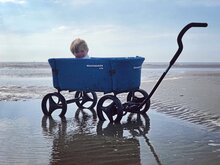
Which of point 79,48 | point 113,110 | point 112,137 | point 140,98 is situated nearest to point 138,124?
point 113,110

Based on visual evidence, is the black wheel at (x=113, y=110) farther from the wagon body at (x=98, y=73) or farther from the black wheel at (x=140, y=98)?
the black wheel at (x=140, y=98)

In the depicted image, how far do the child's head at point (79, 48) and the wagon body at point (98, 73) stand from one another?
0.55 m

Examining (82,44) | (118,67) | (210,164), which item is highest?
(82,44)

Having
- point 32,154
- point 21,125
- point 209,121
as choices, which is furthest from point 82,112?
point 32,154

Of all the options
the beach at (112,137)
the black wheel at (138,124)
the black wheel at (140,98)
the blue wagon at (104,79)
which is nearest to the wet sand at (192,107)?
the beach at (112,137)

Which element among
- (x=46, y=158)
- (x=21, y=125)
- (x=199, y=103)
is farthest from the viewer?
(x=199, y=103)

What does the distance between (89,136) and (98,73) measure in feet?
5.80

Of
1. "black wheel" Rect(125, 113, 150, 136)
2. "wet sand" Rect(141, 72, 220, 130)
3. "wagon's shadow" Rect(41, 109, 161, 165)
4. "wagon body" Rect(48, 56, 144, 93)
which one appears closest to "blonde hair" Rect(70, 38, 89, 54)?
"wagon body" Rect(48, 56, 144, 93)

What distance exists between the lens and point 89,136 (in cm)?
659

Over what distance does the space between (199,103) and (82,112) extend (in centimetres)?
312

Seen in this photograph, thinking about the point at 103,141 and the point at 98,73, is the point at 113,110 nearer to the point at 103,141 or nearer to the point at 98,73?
the point at 98,73

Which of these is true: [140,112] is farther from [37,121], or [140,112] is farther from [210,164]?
[210,164]

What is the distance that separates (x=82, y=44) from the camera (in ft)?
28.8

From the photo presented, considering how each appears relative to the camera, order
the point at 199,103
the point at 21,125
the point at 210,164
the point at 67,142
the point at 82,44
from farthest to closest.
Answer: the point at 199,103
the point at 82,44
the point at 21,125
the point at 67,142
the point at 210,164
